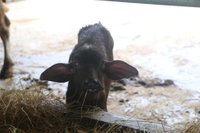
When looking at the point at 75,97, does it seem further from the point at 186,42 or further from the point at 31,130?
the point at 186,42

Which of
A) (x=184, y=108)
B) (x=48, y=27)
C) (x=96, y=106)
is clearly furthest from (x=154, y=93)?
(x=48, y=27)

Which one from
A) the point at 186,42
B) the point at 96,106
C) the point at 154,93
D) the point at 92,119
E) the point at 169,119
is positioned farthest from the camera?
the point at 186,42

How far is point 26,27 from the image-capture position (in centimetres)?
853

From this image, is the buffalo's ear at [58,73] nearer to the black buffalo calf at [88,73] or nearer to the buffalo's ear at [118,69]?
the black buffalo calf at [88,73]

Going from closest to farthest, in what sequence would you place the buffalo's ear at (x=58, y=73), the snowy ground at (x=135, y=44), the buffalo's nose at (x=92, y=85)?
the buffalo's nose at (x=92, y=85) < the buffalo's ear at (x=58, y=73) < the snowy ground at (x=135, y=44)

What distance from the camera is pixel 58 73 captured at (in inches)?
133

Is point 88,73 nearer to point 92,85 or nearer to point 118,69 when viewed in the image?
point 92,85

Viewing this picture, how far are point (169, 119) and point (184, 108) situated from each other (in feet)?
1.15

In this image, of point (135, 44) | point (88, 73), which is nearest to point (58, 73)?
point (88, 73)

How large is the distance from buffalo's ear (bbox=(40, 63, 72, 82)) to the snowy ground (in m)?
0.82

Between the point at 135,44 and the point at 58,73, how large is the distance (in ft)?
12.2

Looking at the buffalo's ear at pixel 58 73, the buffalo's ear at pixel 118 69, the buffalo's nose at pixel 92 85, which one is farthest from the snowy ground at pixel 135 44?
the buffalo's ear at pixel 58 73

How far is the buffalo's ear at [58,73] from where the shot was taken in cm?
336

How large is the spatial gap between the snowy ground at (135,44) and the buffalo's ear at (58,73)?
0.82m
